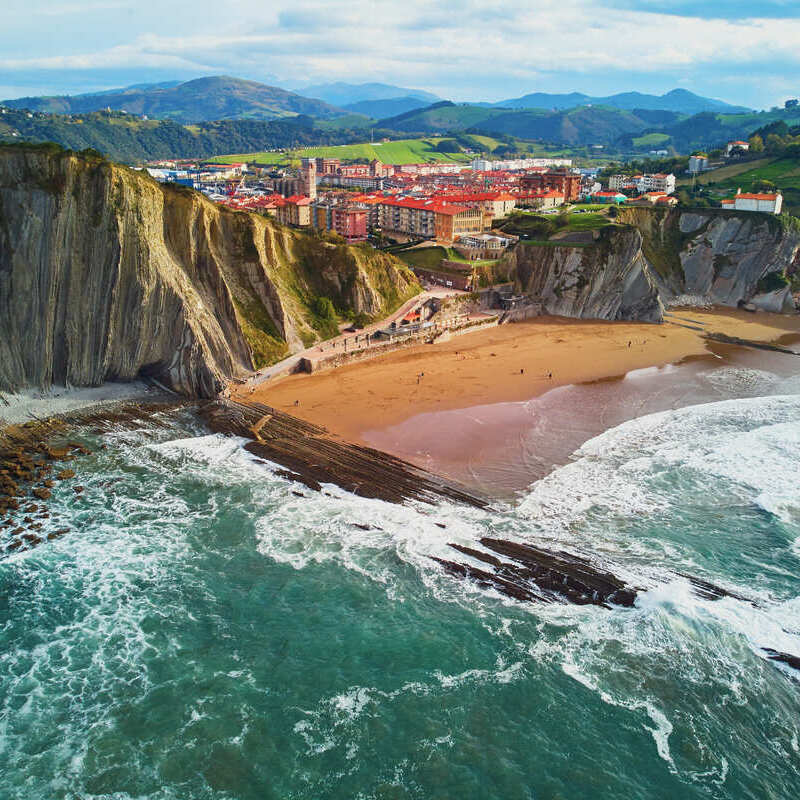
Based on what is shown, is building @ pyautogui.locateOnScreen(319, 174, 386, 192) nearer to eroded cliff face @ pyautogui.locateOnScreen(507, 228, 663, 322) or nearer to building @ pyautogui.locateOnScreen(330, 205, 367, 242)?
building @ pyautogui.locateOnScreen(330, 205, 367, 242)

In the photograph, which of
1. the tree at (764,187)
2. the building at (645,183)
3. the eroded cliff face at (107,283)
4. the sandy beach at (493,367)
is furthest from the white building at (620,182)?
the eroded cliff face at (107,283)

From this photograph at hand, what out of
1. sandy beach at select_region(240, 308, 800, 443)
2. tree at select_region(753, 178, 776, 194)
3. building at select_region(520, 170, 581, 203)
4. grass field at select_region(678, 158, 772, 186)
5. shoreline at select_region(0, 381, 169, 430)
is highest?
grass field at select_region(678, 158, 772, 186)

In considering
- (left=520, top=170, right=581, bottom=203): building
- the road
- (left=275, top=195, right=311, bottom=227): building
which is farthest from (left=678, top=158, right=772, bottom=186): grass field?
the road

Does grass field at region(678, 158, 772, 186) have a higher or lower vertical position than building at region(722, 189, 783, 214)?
higher

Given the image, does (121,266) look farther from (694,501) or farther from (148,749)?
(694,501)

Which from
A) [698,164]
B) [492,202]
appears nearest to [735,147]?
[698,164]

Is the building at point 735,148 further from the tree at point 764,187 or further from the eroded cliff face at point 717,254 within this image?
the eroded cliff face at point 717,254

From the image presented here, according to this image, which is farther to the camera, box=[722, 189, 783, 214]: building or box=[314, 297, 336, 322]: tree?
box=[722, 189, 783, 214]: building

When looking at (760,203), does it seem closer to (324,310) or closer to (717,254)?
(717,254)
